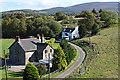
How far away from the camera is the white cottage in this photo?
36.4m

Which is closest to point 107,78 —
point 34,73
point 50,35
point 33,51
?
point 34,73

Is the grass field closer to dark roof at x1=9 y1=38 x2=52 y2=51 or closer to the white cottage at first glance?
the white cottage

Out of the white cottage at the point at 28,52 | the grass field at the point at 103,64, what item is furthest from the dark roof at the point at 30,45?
the grass field at the point at 103,64

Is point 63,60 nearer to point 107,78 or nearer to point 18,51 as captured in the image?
point 107,78

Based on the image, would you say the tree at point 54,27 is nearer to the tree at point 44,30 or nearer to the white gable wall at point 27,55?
the tree at point 44,30

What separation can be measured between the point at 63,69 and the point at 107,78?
835 cm

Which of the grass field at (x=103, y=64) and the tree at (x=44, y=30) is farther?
the tree at (x=44, y=30)

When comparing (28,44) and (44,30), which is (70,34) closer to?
(44,30)

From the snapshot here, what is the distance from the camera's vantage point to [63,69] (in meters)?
28.3

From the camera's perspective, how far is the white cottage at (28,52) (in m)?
36.4

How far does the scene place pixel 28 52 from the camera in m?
36.7

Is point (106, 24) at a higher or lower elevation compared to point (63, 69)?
higher

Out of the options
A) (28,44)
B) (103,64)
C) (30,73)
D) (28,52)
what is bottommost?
(103,64)

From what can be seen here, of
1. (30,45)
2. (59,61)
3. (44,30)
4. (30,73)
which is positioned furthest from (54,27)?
(30,73)
